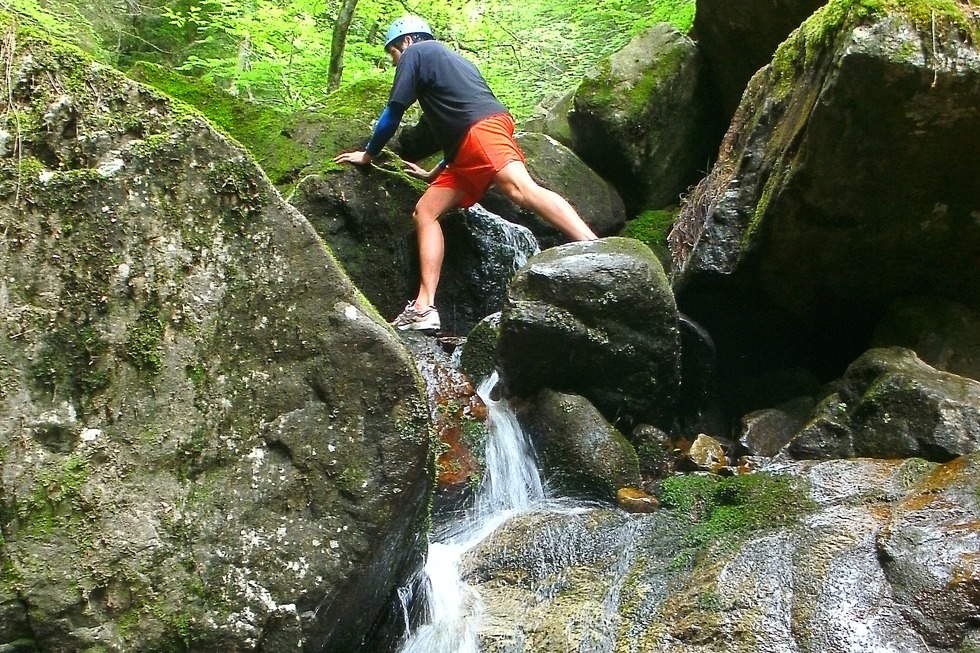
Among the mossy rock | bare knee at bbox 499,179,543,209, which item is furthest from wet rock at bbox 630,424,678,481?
the mossy rock

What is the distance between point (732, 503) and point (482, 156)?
306cm

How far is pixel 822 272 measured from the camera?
5.29m

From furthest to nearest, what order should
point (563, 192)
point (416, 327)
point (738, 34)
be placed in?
1. point (563, 192)
2. point (738, 34)
3. point (416, 327)

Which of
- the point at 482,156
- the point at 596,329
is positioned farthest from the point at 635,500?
the point at 482,156

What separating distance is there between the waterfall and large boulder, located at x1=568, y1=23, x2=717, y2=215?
3.75 metres

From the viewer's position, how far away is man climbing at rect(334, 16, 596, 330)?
220 inches

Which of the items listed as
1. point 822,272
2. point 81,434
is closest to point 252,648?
point 81,434

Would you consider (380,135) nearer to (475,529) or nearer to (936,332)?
(475,529)

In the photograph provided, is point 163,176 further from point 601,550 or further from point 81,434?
point 601,550

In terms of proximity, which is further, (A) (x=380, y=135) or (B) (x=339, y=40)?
(B) (x=339, y=40)

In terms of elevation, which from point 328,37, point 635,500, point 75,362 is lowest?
point 635,500

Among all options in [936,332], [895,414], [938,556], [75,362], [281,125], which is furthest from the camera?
[281,125]

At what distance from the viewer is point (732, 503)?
3832 millimetres

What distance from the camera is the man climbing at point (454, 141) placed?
5586 millimetres
